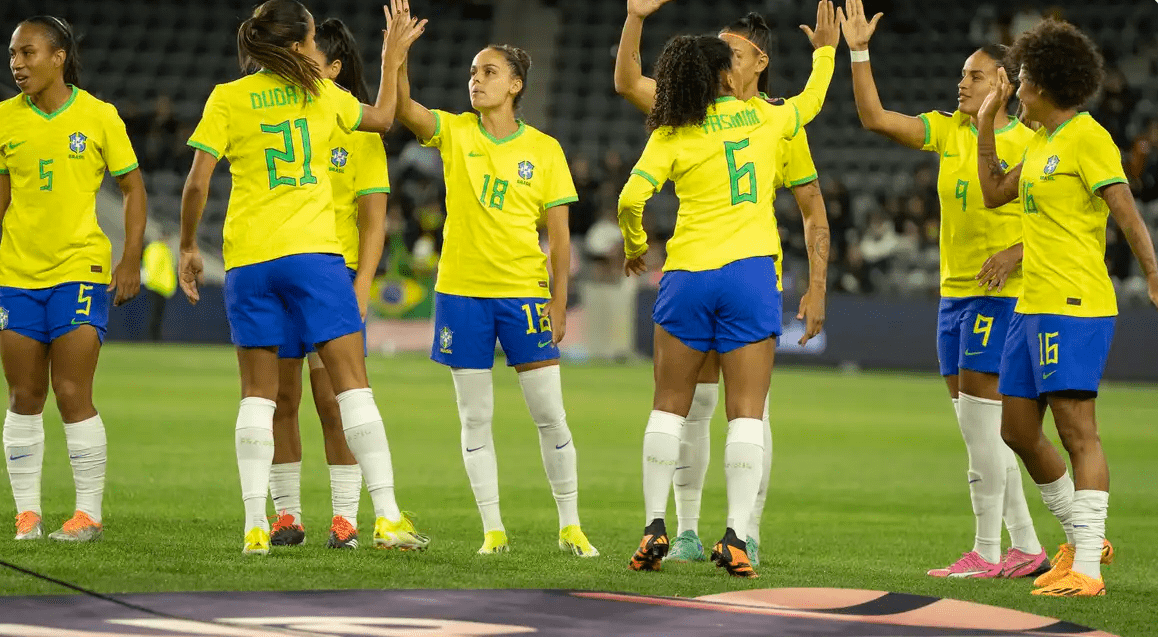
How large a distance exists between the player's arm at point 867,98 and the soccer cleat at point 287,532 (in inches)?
121

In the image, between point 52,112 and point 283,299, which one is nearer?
point 283,299

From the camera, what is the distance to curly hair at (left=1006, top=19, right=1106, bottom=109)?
5754mm

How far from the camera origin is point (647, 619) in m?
4.84

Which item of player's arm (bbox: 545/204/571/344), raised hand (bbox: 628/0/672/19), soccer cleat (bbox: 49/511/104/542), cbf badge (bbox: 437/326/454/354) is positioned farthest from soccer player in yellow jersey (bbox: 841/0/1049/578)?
soccer cleat (bbox: 49/511/104/542)

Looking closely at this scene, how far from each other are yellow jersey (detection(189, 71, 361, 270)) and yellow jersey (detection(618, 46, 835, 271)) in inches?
48.8

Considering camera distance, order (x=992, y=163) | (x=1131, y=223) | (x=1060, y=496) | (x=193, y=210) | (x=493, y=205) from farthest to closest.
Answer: (x=493, y=205) → (x=1060, y=496) → (x=992, y=163) → (x=193, y=210) → (x=1131, y=223)

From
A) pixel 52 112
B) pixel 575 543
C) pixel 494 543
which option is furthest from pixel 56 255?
pixel 575 543

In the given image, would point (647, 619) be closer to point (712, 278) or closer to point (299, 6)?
point (712, 278)

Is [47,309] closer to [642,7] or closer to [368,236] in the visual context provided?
[368,236]

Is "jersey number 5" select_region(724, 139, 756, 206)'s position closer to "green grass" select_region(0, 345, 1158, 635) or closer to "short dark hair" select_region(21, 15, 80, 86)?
"green grass" select_region(0, 345, 1158, 635)

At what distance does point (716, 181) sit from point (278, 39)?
1.82m

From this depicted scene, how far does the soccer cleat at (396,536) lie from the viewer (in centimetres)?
619

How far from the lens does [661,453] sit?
235 inches

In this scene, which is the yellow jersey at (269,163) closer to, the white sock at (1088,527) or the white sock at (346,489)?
the white sock at (346,489)
